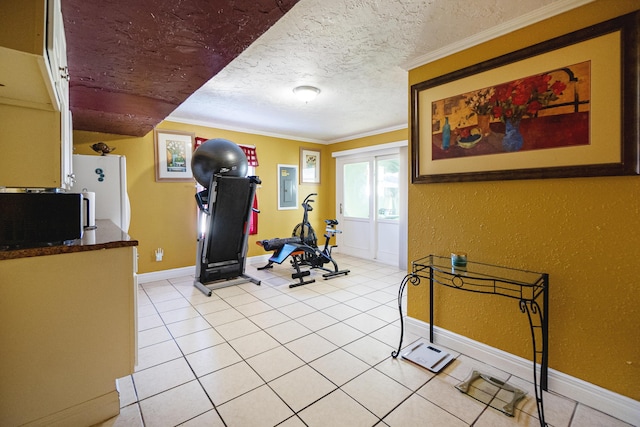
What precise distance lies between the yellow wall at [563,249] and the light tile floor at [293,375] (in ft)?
0.91

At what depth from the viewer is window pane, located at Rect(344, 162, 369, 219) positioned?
5.52m

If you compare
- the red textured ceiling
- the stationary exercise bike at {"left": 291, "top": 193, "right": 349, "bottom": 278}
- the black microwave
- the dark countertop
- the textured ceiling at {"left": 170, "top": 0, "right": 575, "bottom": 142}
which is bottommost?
the stationary exercise bike at {"left": 291, "top": 193, "right": 349, "bottom": 278}

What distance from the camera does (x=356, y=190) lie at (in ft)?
18.7

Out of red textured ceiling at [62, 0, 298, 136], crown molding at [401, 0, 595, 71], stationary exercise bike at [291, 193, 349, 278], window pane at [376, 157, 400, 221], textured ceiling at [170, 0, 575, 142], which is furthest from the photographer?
window pane at [376, 157, 400, 221]

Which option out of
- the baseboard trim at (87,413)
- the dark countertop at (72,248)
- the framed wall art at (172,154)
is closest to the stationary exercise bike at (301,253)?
the framed wall art at (172,154)

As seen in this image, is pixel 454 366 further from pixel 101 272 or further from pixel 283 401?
pixel 101 272

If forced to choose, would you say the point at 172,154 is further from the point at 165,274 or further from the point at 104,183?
the point at 165,274

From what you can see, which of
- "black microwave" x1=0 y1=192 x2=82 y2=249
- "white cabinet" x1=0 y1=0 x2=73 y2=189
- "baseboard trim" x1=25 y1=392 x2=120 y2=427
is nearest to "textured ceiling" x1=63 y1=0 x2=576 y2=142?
"white cabinet" x1=0 y1=0 x2=73 y2=189

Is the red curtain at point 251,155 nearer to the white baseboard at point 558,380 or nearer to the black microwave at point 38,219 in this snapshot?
the black microwave at point 38,219

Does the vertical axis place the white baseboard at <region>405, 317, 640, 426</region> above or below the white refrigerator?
below

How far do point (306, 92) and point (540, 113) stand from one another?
2.13 meters

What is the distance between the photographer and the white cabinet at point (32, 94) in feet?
3.30

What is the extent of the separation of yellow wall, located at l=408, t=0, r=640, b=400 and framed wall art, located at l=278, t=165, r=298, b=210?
141 inches

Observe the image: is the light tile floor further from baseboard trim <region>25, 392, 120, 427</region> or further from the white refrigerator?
the white refrigerator
